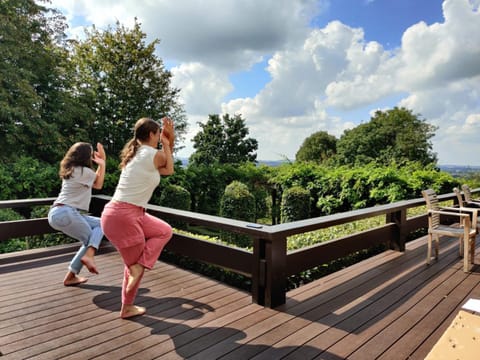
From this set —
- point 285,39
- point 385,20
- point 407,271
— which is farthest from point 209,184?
point 407,271

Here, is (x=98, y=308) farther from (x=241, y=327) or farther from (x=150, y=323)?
(x=241, y=327)

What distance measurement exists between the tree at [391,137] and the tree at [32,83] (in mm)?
21098

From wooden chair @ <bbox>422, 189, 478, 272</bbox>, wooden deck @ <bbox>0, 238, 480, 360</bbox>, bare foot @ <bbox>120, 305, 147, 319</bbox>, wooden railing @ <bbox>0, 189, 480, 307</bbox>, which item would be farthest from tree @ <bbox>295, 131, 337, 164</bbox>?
bare foot @ <bbox>120, 305, 147, 319</bbox>

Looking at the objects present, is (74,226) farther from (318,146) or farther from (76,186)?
(318,146)

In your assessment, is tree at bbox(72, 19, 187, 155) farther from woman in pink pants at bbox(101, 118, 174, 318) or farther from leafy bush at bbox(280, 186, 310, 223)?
woman in pink pants at bbox(101, 118, 174, 318)

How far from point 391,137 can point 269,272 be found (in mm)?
28702

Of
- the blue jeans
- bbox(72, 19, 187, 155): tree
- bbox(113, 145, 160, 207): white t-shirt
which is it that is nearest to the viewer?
bbox(113, 145, 160, 207): white t-shirt

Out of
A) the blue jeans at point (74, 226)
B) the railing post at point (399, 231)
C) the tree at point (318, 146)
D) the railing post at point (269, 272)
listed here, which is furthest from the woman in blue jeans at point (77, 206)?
the tree at point (318, 146)

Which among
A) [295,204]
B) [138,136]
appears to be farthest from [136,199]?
[295,204]

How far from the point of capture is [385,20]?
26.3 ft

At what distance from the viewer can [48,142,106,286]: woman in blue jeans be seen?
9.56 ft

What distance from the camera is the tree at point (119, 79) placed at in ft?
37.3

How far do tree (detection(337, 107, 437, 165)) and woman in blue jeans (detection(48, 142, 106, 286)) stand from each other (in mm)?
24440

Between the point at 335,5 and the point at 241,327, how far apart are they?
690cm
